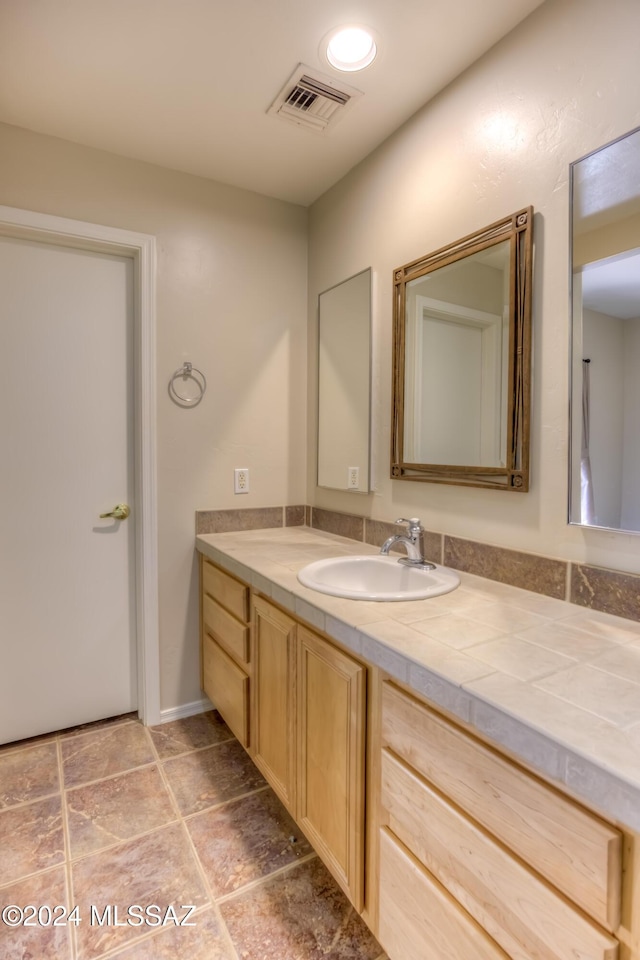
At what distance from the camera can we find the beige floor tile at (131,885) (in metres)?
1.18

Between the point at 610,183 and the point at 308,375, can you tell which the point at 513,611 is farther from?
the point at 308,375

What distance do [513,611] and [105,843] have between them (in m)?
1.39

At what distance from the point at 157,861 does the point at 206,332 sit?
189cm

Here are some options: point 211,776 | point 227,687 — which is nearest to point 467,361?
point 227,687

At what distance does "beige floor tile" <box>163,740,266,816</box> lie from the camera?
1.65 metres

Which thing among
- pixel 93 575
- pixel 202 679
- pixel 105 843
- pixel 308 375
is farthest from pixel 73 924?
pixel 308 375

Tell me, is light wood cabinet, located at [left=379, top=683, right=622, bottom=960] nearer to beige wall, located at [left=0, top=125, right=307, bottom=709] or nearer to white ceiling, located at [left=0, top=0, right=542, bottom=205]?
beige wall, located at [left=0, top=125, right=307, bottom=709]

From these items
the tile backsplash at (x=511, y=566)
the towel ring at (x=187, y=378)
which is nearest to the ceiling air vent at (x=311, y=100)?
the towel ring at (x=187, y=378)

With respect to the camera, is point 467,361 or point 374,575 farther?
point 374,575

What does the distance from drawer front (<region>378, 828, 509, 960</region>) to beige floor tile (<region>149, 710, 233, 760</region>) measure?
44.4 inches

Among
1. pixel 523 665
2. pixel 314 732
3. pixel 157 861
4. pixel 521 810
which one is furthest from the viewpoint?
pixel 157 861

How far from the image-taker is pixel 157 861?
54.6 inches

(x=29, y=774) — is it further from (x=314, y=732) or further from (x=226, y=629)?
(x=314, y=732)

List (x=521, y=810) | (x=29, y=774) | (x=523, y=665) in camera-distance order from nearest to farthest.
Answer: (x=521, y=810) → (x=523, y=665) → (x=29, y=774)
